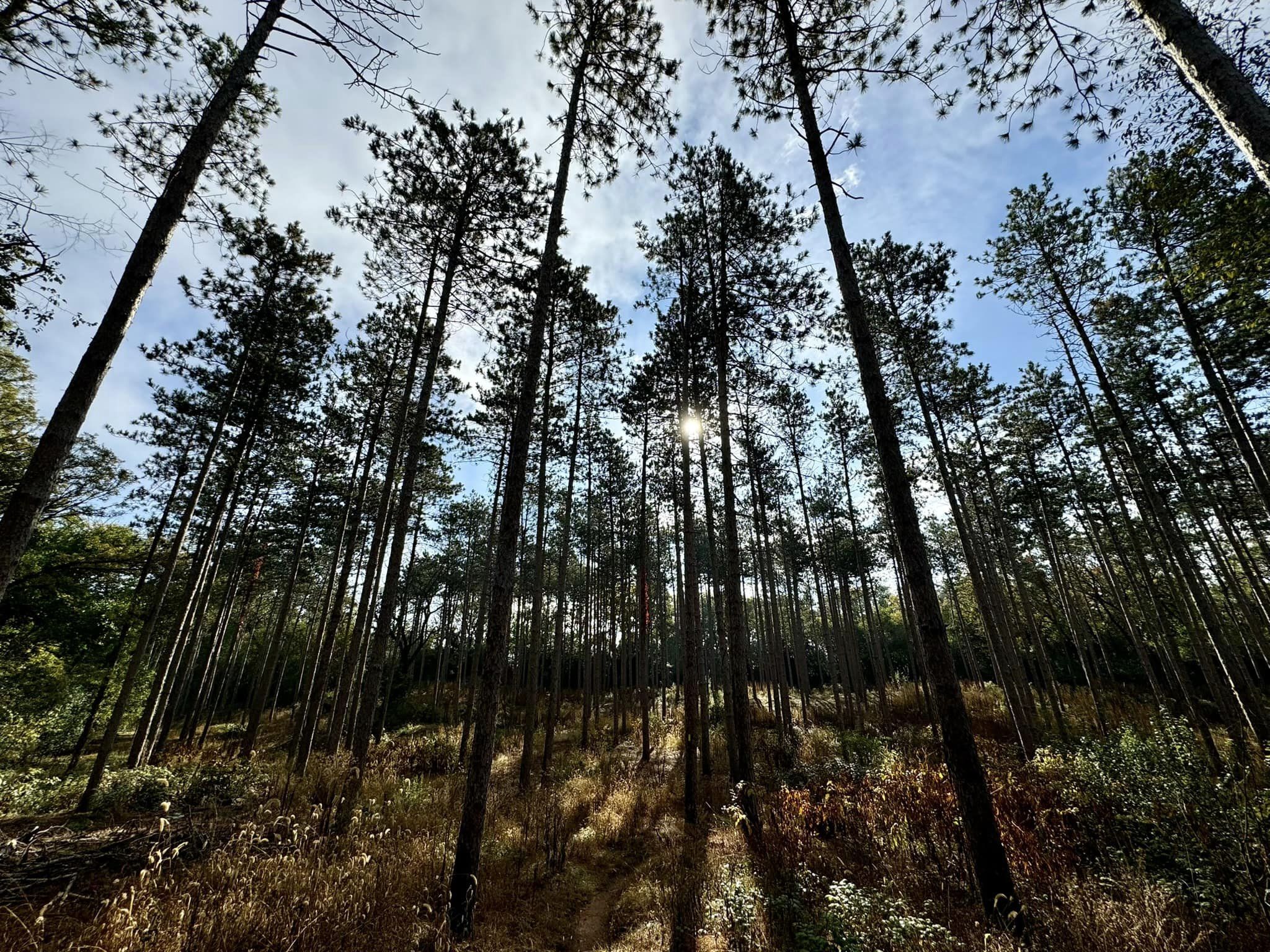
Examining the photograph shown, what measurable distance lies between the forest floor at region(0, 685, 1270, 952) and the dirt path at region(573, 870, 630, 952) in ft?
0.10

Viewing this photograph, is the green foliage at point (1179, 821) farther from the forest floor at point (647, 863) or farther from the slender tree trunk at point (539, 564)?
the slender tree trunk at point (539, 564)

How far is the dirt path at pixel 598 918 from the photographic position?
197 inches

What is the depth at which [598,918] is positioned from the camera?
18.3 feet

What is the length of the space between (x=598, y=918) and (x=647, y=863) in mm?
1797

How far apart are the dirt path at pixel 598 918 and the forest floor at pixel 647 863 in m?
0.03

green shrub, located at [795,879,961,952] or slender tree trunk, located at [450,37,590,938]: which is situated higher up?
slender tree trunk, located at [450,37,590,938]

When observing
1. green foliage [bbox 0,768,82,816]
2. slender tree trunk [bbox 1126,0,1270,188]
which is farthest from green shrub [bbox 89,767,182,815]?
slender tree trunk [bbox 1126,0,1270,188]

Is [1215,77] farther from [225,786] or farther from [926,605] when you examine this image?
[225,786]

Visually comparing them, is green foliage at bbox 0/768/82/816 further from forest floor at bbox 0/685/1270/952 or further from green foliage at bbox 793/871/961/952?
green foliage at bbox 793/871/961/952

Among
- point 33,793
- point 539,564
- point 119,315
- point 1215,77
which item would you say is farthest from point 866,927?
point 33,793

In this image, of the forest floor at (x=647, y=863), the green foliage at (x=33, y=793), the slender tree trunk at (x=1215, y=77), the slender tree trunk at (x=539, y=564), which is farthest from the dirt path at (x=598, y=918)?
the green foliage at (x=33, y=793)

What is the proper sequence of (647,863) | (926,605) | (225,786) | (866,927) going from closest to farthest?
1. (866,927)
2. (926,605)
3. (647,863)
4. (225,786)

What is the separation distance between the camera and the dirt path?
5.01 meters

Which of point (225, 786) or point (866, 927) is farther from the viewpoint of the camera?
point (225, 786)
